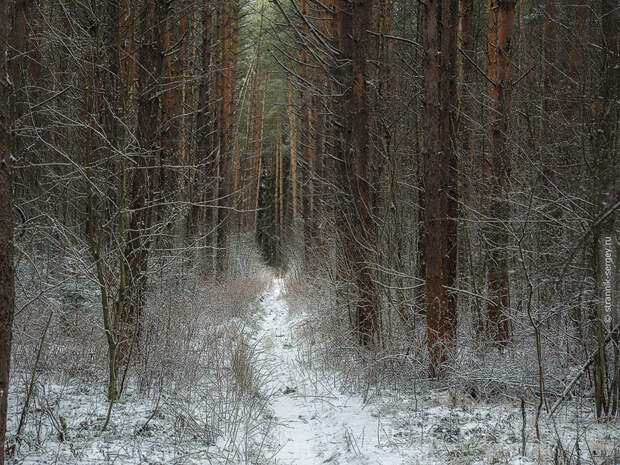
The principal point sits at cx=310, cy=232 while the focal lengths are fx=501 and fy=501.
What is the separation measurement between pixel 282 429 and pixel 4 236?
324 cm

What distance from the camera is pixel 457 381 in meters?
5.19

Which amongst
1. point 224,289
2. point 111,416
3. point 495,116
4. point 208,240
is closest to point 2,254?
Result: point 111,416

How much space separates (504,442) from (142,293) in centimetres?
395

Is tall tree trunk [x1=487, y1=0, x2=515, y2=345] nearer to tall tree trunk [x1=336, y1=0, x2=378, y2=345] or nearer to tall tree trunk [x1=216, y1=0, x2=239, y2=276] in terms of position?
tall tree trunk [x1=336, y1=0, x2=378, y2=345]

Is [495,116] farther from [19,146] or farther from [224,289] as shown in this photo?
[224,289]

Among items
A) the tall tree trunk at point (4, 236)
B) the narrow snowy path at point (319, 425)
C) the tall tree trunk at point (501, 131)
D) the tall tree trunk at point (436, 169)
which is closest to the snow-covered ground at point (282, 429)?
the narrow snowy path at point (319, 425)

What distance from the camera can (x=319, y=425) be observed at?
197 inches

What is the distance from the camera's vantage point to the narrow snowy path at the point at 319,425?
13.4 ft

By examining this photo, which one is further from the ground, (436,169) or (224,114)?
(224,114)

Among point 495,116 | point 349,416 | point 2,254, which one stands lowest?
point 349,416

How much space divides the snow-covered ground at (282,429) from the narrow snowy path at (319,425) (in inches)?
0.5

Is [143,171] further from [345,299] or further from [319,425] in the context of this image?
[319,425]

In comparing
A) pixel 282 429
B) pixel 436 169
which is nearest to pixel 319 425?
pixel 282 429

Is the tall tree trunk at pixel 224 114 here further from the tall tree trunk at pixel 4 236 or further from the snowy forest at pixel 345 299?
the tall tree trunk at pixel 4 236
